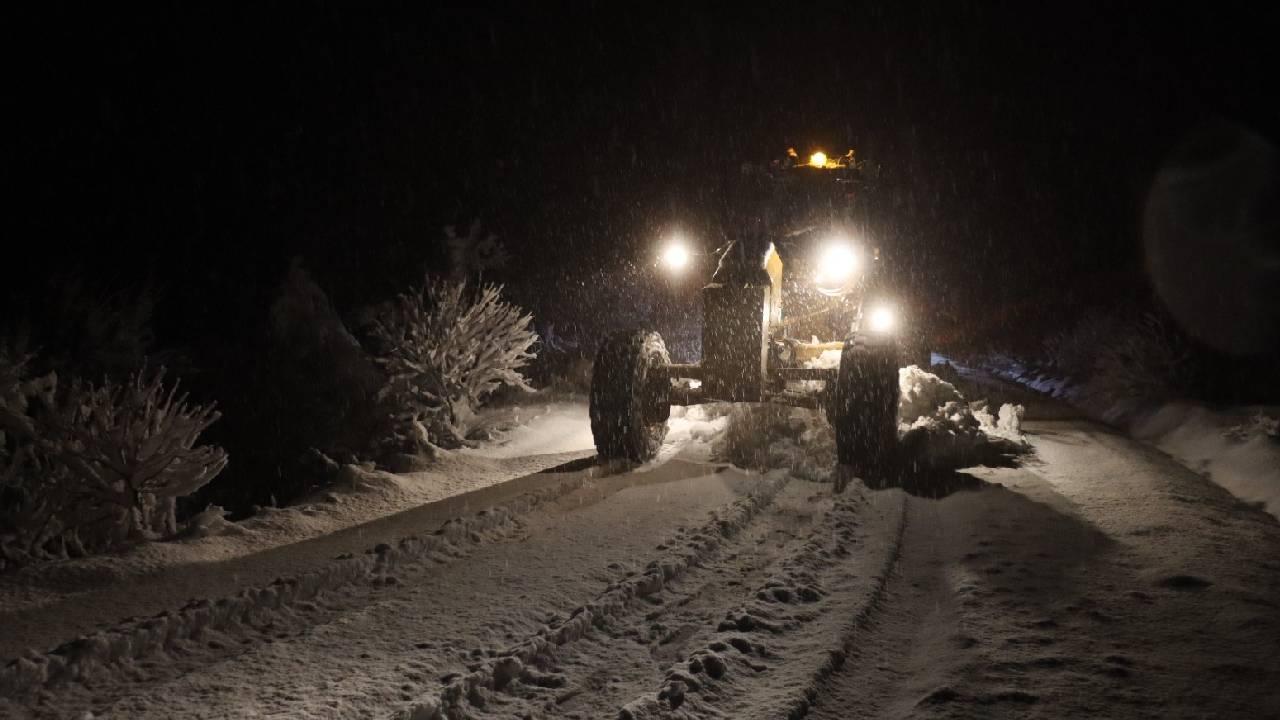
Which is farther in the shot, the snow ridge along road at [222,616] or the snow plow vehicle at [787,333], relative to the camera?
the snow plow vehicle at [787,333]

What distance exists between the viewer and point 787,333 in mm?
9625

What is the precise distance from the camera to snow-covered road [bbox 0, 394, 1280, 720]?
3121 mm

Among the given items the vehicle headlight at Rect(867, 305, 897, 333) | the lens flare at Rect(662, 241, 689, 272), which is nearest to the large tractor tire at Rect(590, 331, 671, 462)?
the lens flare at Rect(662, 241, 689, 272)

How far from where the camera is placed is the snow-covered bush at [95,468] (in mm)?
5465

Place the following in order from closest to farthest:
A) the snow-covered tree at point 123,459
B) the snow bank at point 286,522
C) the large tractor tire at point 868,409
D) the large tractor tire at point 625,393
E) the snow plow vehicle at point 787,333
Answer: the snow bank at point 286,522
the snow-covered tree at point 123,459
the large tractor tire at point 868,409
the snow plow vehicle at point 787,333
the large tractor tire at point 625,393

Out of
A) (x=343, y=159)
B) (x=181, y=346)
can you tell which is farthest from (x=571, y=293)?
(x=181, y=346)

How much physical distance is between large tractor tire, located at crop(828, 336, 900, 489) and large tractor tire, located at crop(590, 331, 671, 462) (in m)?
1.92

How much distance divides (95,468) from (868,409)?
6.44m

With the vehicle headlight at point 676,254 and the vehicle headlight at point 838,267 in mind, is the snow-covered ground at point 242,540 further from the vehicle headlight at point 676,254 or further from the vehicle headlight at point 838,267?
the vehicle headlight at point 838,267

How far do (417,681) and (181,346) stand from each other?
50.0ft

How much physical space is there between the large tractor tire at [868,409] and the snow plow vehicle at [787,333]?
0.03ft

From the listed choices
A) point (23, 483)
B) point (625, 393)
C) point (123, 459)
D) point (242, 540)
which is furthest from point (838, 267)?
point (23, 483)

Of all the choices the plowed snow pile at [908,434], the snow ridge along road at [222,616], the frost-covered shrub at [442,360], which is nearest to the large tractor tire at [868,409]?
the plowed snow pile at [908,434]

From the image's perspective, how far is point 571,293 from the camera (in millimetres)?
30422
